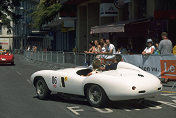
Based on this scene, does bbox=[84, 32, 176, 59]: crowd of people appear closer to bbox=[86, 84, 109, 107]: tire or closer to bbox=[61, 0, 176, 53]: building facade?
bbox=[61, 0, 176, 53]: building facade

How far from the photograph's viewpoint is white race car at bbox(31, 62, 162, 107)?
787cm

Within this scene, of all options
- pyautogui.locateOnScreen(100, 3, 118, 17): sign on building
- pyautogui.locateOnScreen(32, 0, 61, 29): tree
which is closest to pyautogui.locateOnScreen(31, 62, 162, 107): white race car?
pyautogui.locateOnScreen(100, 3, 118, 17): sign on building

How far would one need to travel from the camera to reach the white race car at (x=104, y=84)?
787cm

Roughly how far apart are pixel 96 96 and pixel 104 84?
46cm

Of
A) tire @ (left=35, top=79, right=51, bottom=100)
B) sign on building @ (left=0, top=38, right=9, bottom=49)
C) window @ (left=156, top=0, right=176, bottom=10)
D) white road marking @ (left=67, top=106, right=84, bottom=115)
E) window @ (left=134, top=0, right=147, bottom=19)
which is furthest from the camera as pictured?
sign on building @ (left=0, top=38, right=9, bottom=49)

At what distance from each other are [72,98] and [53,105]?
51cm

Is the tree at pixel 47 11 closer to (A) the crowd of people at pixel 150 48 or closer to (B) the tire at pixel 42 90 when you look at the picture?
(A) the crowd of people at pixel 150 48

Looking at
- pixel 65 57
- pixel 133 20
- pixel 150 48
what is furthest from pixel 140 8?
pixel 150 48

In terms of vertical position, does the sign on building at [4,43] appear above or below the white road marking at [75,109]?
above

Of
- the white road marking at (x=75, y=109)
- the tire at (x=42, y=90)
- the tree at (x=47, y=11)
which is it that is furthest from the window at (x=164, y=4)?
the tree at (x=47, y=11)

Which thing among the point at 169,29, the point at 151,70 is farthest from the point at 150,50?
the point at 169,29

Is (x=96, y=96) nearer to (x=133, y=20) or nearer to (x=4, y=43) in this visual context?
(x=133, y=20)

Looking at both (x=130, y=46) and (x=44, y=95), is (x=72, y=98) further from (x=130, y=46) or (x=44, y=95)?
(x=130, y=46)

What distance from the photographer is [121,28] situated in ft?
67.8
